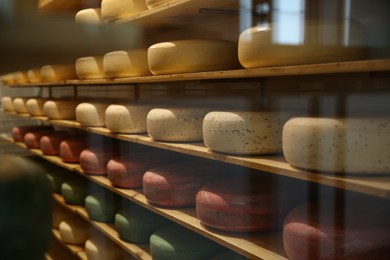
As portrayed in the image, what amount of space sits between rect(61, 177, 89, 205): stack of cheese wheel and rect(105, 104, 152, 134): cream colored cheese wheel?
2.14 ft

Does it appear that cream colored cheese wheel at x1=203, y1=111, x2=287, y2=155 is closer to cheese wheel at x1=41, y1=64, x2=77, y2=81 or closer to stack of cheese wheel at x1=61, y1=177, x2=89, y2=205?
cheese wheel at x1=41, y1=64, x2=77, y2=81

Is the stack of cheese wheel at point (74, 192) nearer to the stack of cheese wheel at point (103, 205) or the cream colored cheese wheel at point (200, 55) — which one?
the stack of cheese wheel at point (103, 205)

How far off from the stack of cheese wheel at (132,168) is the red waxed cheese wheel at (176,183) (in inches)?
7.1

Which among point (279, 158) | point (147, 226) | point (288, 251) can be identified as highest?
point (279, 158)

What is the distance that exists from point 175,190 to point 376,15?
858 mm

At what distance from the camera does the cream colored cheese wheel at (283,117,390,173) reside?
825 millimetres

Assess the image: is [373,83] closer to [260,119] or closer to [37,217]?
[260,119]

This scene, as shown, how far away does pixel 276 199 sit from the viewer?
1197 mm

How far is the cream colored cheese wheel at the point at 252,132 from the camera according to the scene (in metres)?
1.14

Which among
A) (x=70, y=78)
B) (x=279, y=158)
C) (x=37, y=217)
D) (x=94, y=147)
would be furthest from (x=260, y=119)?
(x=70, y=78)

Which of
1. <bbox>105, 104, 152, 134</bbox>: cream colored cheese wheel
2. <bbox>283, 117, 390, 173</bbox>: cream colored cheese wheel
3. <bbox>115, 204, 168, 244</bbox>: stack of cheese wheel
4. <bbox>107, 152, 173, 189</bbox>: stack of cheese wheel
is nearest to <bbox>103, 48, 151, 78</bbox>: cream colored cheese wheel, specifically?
<bbox>105, 104, 152, 134</bbox>: cream colored cheese wheel

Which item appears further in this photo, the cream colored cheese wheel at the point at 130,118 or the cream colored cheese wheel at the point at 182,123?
the cream colored cheese wheel at the point at 130,118

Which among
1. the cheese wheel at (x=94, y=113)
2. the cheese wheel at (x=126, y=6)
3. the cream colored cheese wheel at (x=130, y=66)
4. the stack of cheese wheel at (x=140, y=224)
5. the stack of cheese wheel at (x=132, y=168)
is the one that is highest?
the cheese wheel at (x=126, y=6)

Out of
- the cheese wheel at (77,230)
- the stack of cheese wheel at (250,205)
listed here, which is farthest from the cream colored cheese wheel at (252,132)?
the cheese wheel at (77,230)
